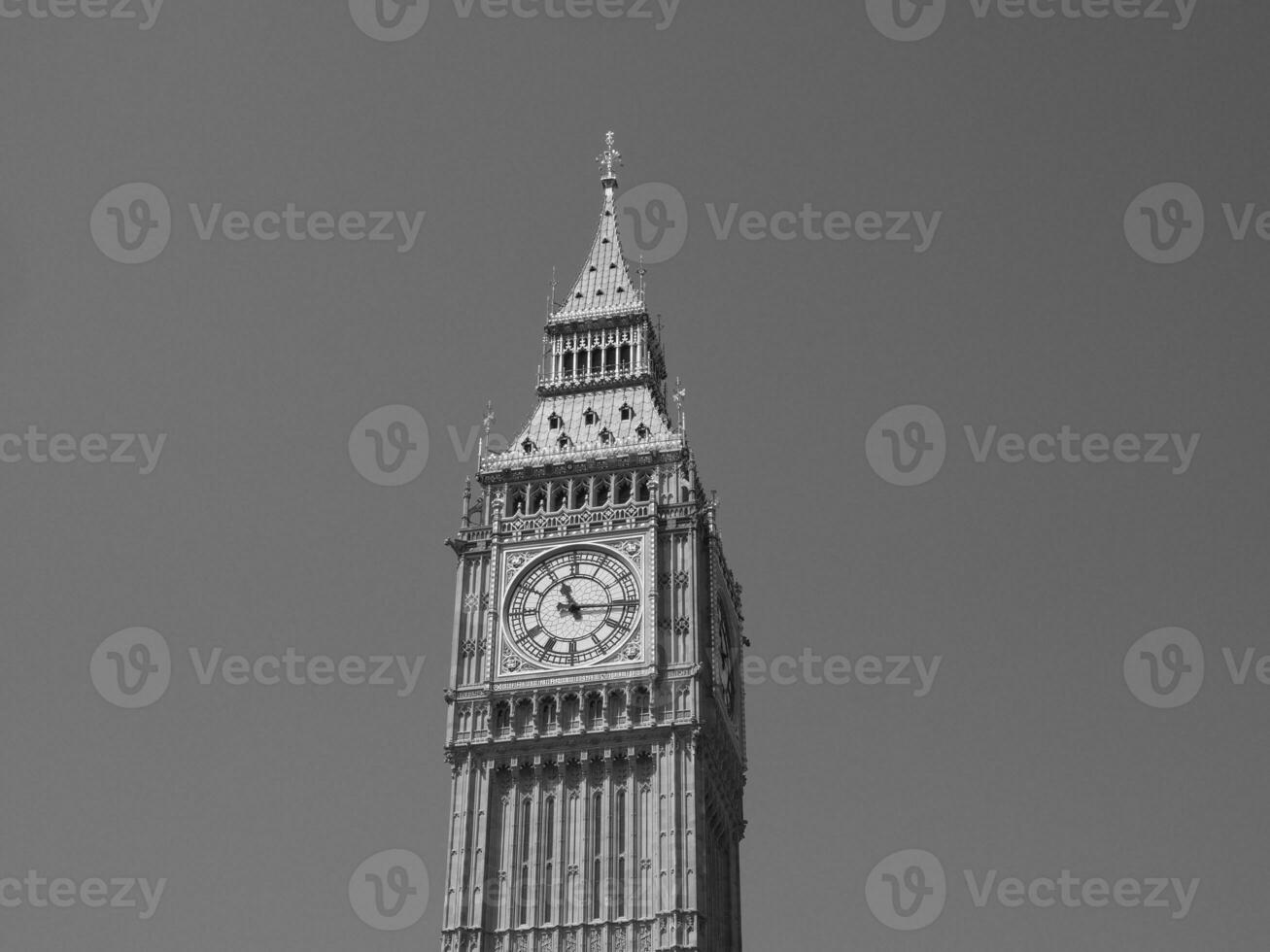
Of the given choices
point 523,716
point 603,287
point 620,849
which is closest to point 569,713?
point 523,716

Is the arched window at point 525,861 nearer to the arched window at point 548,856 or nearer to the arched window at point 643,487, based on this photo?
the arched window at point 548,856

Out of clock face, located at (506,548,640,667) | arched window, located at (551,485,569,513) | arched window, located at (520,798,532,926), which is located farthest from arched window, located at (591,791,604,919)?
arched window, located at (551,485,569,513)

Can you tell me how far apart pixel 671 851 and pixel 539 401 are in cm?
3192

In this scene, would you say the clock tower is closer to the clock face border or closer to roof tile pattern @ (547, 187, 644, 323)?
the clock face border

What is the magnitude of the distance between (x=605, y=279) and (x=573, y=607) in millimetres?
27039

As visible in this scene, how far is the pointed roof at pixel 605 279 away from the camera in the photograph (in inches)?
5148

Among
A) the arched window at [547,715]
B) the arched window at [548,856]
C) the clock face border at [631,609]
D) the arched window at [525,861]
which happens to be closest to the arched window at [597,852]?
the arched window at [548,856]

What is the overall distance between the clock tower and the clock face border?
0.10 meters

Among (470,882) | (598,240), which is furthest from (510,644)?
(598,240)

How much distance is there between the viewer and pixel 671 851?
10506 cm

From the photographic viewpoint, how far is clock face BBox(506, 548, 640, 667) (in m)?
112

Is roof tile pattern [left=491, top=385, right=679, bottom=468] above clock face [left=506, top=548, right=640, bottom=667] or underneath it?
above

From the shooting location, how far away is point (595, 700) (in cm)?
11075

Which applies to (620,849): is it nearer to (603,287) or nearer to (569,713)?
(569,713)
